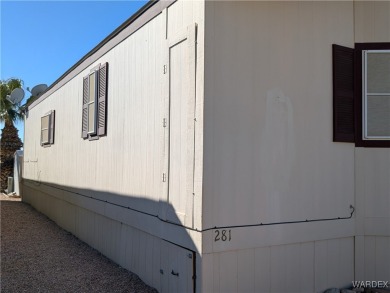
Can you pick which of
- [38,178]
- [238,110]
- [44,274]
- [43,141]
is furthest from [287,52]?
[38,178]

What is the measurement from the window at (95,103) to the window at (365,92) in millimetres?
3793

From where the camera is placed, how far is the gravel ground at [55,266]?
15.9 feet

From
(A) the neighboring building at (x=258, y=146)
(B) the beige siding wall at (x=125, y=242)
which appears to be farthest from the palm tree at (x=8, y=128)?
(A) the neighboring building at (x=258, y=146)

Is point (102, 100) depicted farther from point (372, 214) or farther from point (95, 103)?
point (372, 214)

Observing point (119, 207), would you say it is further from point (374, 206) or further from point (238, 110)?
point (374, 206)

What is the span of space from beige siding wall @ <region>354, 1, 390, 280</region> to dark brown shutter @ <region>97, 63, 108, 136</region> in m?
3.97

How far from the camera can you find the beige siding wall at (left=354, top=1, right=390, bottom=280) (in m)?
4.47

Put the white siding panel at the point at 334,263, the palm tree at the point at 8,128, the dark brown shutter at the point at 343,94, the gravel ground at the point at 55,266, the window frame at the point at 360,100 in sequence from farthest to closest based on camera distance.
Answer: the palm tree at the point at 8,128
the gravel ground at the point at 55,266
the window frame at the point at 360,100
the dark brown shutter at the point at 343,94
the white siding panel at the point at 334,263

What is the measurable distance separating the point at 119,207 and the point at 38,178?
716cm

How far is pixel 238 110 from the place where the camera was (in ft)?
12.5

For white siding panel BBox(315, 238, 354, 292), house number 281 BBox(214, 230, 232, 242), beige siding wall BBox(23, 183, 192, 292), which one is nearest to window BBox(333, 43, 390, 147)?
white siding panel BBox(315, 238, 354, 292)

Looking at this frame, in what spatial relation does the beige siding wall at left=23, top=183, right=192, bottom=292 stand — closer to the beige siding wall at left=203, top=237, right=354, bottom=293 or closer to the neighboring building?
the neighboring building

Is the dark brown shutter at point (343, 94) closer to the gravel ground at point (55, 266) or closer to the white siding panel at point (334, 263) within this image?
the white siding panel at point (334, 263)

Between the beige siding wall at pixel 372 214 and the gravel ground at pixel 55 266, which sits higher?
the beige siding wall at pixel 372 214
